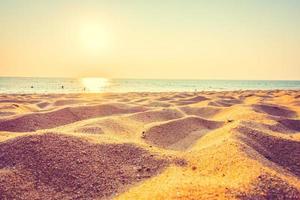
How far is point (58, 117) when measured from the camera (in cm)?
500

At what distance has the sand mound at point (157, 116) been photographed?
195 inches

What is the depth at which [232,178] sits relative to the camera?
2.12 metres

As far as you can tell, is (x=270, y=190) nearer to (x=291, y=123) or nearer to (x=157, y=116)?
(x=291, y=123)

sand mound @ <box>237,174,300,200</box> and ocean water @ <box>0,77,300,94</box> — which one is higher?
sand mound @ <box>237,174,300,200</box>

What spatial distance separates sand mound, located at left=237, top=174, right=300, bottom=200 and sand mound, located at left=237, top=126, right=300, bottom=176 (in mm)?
553

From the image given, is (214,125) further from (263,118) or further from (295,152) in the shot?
(295,152)

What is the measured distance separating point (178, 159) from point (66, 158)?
0.88 metres

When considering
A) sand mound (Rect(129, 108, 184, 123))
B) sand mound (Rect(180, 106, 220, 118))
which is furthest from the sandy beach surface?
sand mound (Rect(180, 106, 220, 118))

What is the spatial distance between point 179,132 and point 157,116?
3.88 ft

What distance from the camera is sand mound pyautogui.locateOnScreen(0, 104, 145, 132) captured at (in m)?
4.34

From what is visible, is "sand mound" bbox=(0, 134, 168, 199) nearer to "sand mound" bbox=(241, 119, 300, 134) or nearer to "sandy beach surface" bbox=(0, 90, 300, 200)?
"sandy beach surface" bbox=(0, 90, 300, 200)

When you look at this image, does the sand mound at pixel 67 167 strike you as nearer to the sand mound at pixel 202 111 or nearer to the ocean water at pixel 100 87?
the sand mound at pixel 202 111

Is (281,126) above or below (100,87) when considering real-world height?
above

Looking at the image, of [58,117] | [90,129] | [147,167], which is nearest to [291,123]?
[90,129]
